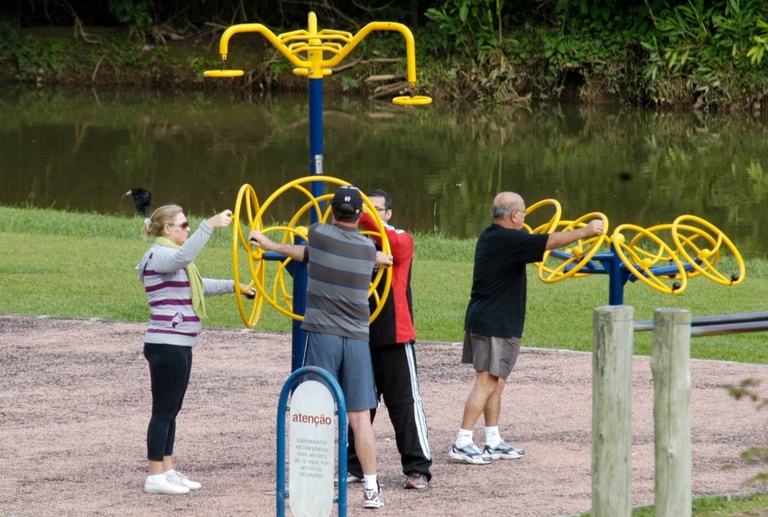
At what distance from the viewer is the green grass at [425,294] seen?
9.97m

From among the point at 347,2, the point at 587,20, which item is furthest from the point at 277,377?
the point at 347,2

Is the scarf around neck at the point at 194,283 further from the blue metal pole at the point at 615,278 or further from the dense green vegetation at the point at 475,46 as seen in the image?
the dense green vegetation at the point at 475,46

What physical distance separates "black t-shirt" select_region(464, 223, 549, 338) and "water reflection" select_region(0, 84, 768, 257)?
1018cm

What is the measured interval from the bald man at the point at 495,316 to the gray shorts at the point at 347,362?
96cm

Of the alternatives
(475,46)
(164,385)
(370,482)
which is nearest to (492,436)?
(370,482)

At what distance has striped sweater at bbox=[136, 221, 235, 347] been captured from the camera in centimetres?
594

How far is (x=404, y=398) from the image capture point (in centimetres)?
619

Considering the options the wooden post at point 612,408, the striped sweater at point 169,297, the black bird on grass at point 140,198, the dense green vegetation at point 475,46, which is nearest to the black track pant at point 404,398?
the striped sweater at point 169,297

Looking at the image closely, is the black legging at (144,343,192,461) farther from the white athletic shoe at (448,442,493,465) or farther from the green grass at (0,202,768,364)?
the green grass at (0,202,768,364)

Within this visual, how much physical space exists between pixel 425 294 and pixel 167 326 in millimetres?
5732

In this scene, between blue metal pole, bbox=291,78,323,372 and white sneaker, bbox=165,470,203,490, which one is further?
blue metal pole, bbox=291,78,323,372

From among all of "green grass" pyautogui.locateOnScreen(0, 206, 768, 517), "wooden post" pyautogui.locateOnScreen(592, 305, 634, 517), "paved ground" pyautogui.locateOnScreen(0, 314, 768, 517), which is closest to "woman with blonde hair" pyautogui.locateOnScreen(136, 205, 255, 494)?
"paved ground" pyautogui.locateOnScreen(0, 314, 768, 517)

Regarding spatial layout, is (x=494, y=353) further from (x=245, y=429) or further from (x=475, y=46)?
(x=475, y=46)

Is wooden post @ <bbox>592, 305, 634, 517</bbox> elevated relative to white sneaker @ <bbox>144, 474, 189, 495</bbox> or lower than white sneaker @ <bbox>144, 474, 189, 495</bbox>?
elevated
